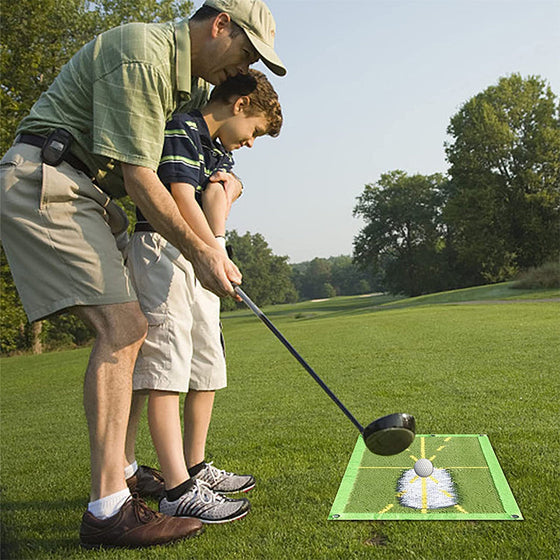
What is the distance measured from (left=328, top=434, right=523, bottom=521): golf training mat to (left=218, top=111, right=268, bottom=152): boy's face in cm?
170

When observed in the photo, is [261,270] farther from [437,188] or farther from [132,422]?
[132,422]

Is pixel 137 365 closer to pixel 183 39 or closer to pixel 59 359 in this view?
pixel 183 39

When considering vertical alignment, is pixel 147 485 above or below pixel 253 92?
below

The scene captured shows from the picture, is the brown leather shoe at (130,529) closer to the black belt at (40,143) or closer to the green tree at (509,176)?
the black belt at (40,143)

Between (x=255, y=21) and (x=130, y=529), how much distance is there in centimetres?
194

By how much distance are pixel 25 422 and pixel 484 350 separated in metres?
5.07

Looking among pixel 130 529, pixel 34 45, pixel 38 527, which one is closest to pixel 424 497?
pixel 130 529

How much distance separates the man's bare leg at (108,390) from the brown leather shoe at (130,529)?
88 millimetres

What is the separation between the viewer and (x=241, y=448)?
3629 mm

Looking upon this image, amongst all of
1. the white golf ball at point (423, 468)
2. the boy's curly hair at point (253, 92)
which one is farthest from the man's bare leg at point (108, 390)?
the white golf ball at point (423, 468)

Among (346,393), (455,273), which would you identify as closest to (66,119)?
(346,393)

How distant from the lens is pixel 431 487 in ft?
8.66

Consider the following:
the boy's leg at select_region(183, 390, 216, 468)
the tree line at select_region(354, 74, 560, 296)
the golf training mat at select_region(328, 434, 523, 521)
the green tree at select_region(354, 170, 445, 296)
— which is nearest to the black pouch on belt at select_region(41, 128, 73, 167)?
the boy's leg at select_region(183, 390, 216, 468)

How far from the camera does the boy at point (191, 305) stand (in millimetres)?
2516
